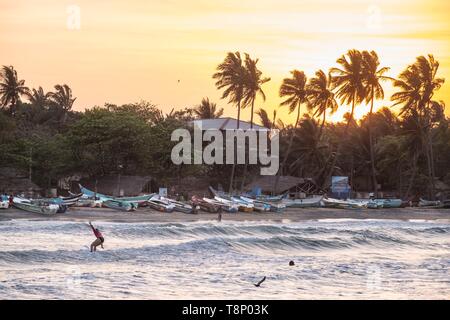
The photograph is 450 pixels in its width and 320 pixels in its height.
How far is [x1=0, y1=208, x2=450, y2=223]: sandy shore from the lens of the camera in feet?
138

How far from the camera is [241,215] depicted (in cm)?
5078

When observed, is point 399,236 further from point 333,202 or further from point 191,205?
point 333,202

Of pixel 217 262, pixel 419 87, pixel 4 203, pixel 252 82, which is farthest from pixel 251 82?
pixel 217 262

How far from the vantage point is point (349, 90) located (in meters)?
69.4

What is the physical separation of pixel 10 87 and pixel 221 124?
19.1 m

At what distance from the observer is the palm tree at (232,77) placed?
216 feet

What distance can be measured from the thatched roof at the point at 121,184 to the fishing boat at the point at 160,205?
851 cm

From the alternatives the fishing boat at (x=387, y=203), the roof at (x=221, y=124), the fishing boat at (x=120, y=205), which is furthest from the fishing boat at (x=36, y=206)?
the fishing boat at (x=387, y=203)

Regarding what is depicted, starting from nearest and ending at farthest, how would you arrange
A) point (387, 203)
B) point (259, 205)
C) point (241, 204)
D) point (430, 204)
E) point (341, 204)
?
point (241, 204) < point (259, 205) < point (341, 204) < point (387, 203) < point (430, 204)

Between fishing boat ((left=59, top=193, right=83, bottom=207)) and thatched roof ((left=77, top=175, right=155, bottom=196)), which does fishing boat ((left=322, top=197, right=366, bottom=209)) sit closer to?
thatched roof ((left=77, top=175, right=155, bottom=196))

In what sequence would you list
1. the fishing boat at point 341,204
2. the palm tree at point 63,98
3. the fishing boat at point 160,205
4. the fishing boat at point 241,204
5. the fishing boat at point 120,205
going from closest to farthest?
the fishing boat at point 120,205
the fishing boat at point 160,205
the fishing boat at point 241,204
the fishing boat at point 341,204
the palm tree at point 63,98

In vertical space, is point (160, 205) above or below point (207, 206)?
above

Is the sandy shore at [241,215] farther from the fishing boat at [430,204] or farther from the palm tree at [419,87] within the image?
the palm tree at [419,87]

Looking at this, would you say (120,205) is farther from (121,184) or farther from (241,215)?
(121,184)
